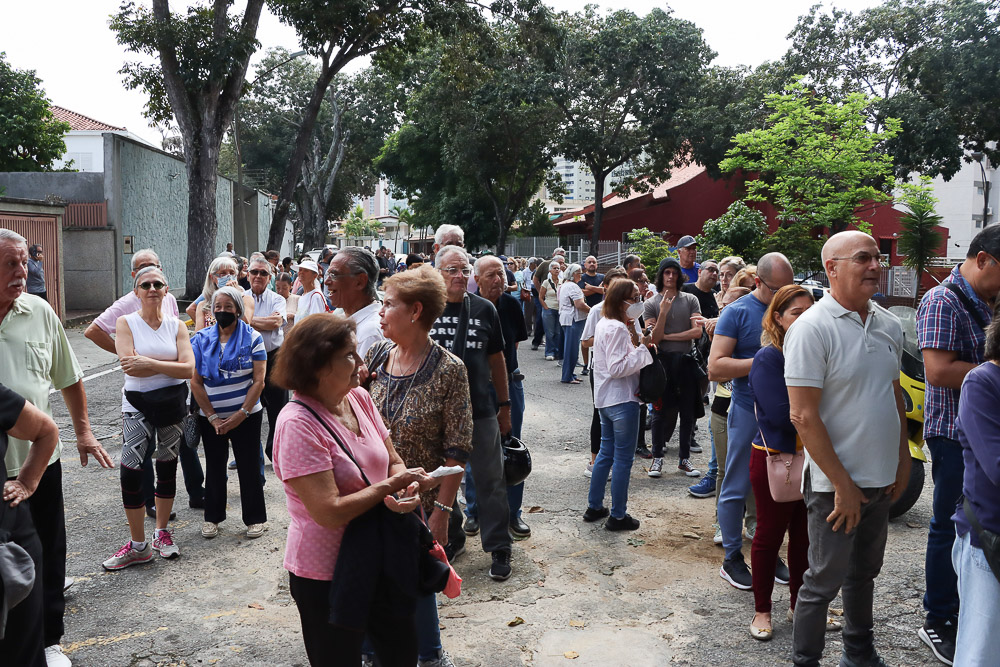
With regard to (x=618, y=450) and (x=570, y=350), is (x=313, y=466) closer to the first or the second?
(x=618, y=450)

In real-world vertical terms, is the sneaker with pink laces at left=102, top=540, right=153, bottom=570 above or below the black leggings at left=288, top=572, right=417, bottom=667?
below

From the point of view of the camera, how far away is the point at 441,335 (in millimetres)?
4812

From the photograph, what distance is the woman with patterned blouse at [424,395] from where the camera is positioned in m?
3.60

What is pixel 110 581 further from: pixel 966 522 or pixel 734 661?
pixel 966 522

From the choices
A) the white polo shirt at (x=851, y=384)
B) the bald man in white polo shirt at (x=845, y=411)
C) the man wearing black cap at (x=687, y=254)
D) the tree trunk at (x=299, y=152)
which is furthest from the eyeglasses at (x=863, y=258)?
the tree trunk at (x=299, y=152)

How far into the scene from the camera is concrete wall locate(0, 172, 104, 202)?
74.8 feet

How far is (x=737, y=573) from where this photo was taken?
4793mm

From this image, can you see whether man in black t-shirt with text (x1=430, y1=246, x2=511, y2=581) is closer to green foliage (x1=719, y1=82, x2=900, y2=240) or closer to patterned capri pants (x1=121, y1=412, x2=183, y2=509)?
patterned capri pants (x1=121, y1=412, x2=183, y2=509)

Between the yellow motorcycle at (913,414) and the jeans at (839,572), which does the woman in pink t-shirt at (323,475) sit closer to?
the jeans at (839,572)

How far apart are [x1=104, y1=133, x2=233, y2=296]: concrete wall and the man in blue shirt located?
2050cm

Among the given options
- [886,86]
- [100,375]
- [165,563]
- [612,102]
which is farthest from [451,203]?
[165,563]

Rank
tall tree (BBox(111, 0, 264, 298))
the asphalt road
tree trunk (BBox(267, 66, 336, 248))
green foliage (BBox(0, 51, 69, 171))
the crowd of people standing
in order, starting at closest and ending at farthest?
the crowd of people standing
the asphalt road
tall tree (BBox(111, 0, 264, 298))
tree trunk (BBox(267, 66, 336, 248))
green foliage (BBox(0, 51, 69, 171))

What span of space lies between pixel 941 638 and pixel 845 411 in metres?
1.48

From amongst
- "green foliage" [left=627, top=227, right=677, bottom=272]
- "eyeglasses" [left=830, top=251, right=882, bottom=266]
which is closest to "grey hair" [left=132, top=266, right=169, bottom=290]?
"eyeglasses" [left=830, top=251, right=882, bottom=266]
